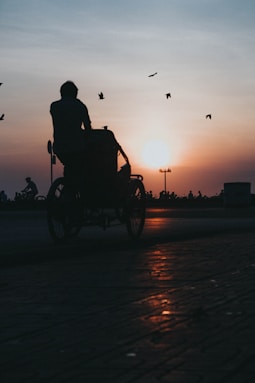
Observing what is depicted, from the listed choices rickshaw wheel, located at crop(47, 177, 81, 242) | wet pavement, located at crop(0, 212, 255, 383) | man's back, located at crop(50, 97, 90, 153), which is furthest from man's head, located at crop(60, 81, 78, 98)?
wet pavement, located at crop(0, 212, 255, 383)

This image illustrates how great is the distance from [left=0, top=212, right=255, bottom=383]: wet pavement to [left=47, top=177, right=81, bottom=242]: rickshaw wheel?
8.93 feet

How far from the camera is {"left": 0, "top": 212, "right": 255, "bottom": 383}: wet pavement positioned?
5.23 meters

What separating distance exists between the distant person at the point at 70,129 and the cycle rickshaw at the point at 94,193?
0.17 meters

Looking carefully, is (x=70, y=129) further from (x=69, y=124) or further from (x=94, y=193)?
(x=94, y=193)

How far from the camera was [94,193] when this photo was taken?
1590 cm

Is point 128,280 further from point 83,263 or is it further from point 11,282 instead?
point 83,263

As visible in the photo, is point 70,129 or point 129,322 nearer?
point 129,322

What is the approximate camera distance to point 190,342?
6.07 meters

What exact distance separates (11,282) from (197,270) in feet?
7.20

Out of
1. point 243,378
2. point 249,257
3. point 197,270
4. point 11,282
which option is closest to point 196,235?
point 249,257

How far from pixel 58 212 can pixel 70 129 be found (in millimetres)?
1283

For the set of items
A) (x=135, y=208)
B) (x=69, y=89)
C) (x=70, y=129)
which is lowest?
(x=135, y=208)

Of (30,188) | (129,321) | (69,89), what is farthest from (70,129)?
(30,188)

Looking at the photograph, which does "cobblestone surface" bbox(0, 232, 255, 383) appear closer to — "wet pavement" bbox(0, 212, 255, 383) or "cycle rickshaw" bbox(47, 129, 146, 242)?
"wet pavement" bbox(0, 212, 255, 383)
